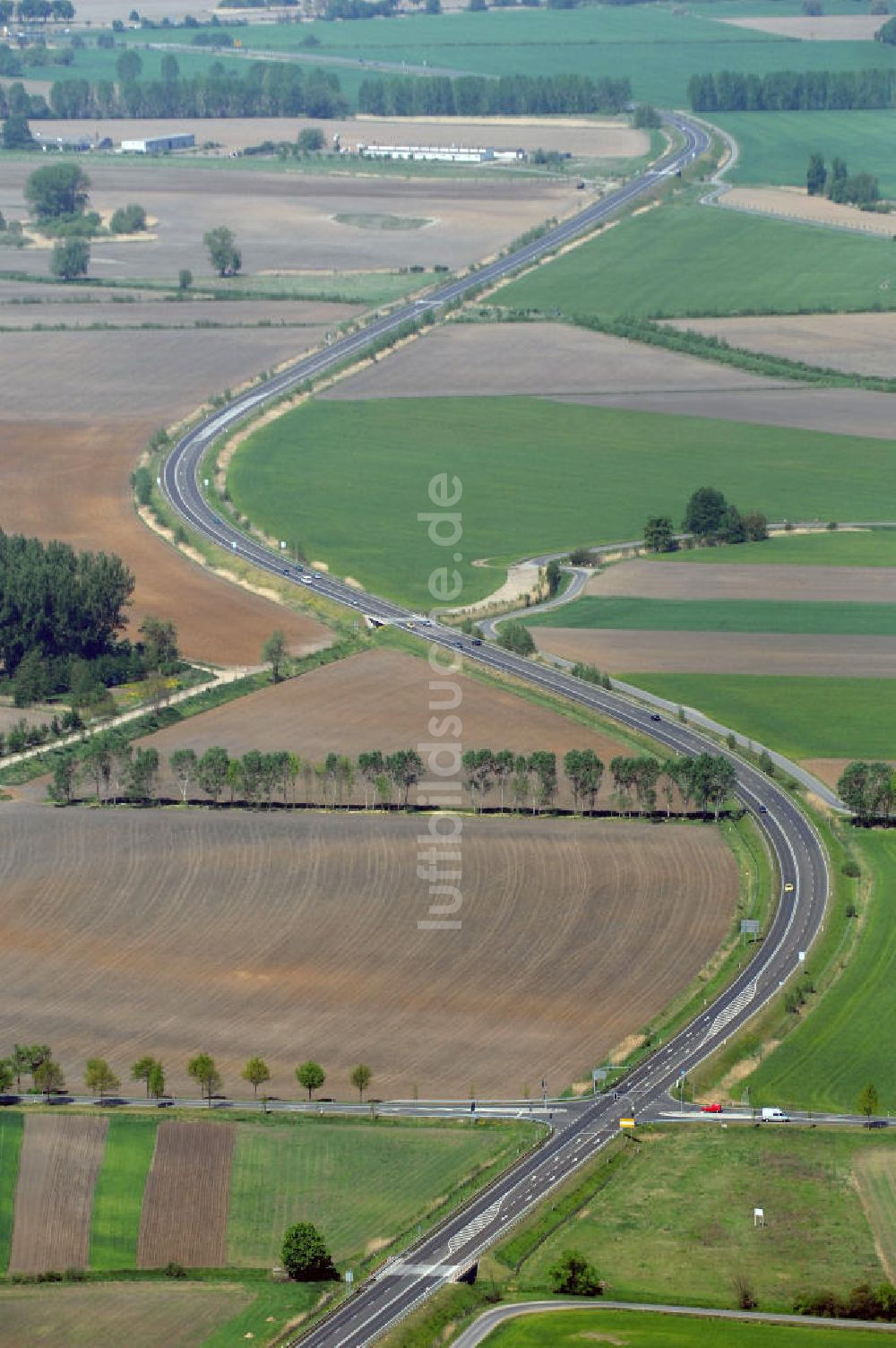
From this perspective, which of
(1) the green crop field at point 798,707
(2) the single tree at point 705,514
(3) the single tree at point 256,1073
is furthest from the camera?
(2) the single tree at point 705,514

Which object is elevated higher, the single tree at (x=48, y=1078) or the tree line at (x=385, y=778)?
the tree line at (x=385, y=778)

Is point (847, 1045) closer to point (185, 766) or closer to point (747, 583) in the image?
point (185, 766)

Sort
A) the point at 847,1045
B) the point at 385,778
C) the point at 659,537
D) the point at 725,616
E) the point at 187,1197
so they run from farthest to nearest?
1. the point at 659,537
2. the point at 725,616
3. the point at 385,778
4. the point at 847,1045
5. the point at 187,1197

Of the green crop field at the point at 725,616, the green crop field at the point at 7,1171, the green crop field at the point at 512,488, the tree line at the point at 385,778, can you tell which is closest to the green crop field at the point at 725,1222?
the green crop field at the point at 7,1171

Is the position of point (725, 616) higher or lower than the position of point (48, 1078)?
higher

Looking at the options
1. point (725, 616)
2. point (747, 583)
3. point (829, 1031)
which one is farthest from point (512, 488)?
point (829, 1031)

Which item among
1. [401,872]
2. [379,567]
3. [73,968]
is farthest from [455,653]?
[73,968]

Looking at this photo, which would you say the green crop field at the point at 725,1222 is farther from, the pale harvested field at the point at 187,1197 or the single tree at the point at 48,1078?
the single tree at the point at 48,1078
